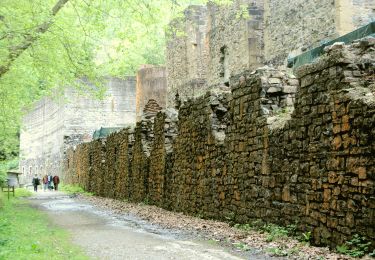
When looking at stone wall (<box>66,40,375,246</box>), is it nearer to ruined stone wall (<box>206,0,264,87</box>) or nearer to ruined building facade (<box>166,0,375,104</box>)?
ruined building facade (<box>166,0,375,104</box>)

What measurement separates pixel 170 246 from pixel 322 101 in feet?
11.4

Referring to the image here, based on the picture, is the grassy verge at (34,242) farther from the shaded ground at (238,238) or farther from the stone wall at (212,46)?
the stone wall at (212,46)

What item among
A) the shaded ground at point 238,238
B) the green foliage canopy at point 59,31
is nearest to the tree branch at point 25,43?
the green foliage canopy at point 59,31

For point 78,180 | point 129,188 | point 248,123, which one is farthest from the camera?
point 78,180

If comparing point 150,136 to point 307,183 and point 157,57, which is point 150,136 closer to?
point 307,183

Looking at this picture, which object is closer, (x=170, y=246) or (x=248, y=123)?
(x=170, y=246)

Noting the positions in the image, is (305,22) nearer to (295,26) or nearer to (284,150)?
(295,26)

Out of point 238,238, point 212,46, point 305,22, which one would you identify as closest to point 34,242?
point 238,238

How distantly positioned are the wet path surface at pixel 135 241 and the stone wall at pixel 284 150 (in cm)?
147

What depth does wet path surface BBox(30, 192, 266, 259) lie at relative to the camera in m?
8.55

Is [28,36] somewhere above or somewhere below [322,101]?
above

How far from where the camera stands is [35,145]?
5494cm

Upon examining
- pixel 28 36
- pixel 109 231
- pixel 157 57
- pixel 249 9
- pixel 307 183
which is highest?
pixel 157 57

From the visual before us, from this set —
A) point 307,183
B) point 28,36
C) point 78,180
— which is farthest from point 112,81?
point 307,183
